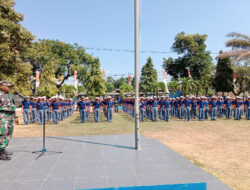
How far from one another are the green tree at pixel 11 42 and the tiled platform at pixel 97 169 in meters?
7.06

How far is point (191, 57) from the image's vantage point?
36.7 meters

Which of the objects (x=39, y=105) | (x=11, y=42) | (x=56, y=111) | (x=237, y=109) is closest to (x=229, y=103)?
(x=237, y=109)

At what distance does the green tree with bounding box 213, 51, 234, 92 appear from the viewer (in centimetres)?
3134

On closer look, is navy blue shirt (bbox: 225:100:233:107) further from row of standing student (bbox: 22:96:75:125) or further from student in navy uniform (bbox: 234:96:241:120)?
row of standing student (bbox: 22:96:75:125)

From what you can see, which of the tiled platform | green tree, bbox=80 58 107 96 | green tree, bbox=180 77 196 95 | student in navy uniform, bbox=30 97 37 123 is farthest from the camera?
green tree, bbox=180 77 196 95

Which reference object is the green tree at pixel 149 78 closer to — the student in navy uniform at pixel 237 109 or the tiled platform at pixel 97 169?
the student in navy uniform at pixel 237 109

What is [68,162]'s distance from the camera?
16.2ft

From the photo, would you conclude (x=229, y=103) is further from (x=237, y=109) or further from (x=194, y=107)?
(x=194, y=107)

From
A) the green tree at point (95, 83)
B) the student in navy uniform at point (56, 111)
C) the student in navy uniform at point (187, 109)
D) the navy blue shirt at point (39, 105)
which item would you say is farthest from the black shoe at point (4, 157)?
the green tree at point (95, 83)

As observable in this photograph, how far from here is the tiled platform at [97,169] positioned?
12.2 feet

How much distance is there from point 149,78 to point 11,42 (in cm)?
3403

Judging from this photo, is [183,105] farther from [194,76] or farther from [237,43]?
[194,76]

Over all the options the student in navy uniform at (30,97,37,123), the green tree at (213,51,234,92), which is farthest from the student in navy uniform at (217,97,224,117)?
the green tree at (213,51,234,92)

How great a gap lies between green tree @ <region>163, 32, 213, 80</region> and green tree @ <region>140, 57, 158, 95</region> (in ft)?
17.9
